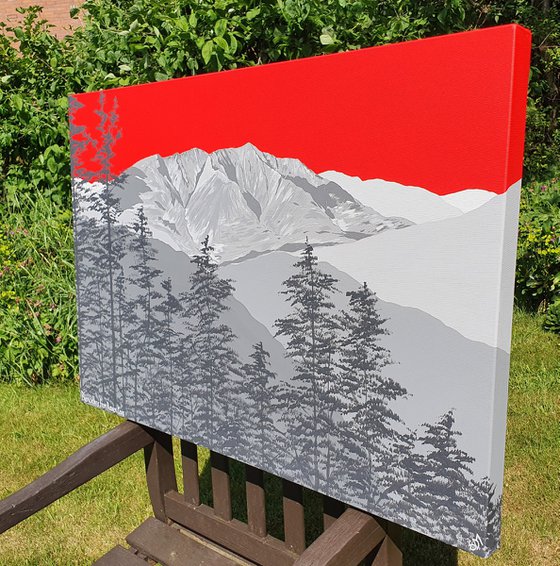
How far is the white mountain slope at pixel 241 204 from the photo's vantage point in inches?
50.4

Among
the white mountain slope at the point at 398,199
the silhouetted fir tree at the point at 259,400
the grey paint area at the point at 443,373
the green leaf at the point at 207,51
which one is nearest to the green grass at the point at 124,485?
the silhouetted fir tree at the point at 259,400

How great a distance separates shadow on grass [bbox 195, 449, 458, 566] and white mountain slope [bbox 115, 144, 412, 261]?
156cm

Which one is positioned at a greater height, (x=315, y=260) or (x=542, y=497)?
(x=315, y=260)

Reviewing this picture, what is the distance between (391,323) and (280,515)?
1788 mm

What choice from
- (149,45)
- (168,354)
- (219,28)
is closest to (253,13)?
(219,28)

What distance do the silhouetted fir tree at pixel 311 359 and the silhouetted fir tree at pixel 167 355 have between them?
0.38 m

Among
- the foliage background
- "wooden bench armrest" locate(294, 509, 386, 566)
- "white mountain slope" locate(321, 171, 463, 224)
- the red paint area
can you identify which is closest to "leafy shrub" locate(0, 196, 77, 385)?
the foliage background

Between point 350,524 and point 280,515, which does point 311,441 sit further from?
point 280,515

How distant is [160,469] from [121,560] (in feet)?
0.96

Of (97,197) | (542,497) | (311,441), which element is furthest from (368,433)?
(542,497)

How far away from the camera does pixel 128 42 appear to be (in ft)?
9.07

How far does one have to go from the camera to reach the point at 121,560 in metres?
1.94

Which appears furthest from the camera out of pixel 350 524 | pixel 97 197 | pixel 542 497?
pixel 542 497
